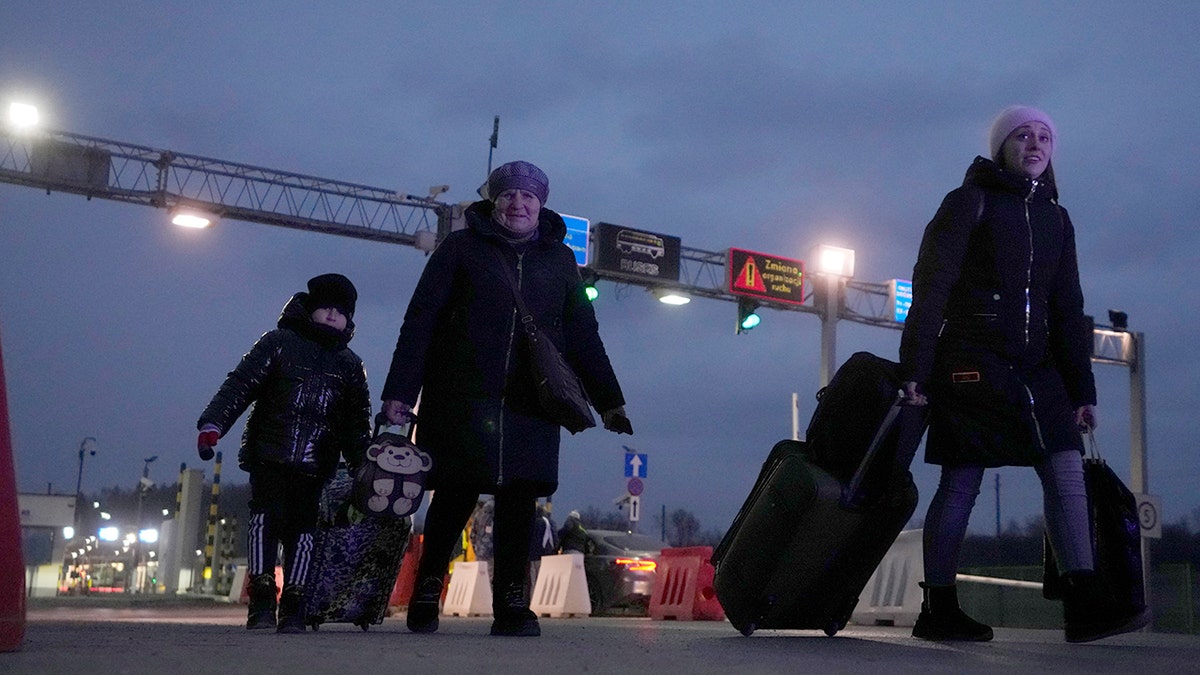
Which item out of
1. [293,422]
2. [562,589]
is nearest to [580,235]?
[562,589]

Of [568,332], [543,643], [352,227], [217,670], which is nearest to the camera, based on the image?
[217,670]

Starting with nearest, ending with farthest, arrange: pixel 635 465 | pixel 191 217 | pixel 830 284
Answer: pixel 191 217 → pixel 635 465 → pixel 830 284

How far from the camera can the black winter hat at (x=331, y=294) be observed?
636 cm

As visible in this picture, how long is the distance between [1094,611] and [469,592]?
40.3 feet

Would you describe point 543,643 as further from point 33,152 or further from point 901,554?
point 33,152

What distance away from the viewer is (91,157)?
23.6 m

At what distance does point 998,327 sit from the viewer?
5.21m

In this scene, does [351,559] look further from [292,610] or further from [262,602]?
[292,610]

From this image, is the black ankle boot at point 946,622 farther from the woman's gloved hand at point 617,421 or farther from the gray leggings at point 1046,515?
the woman's gloved hand at point 617,421

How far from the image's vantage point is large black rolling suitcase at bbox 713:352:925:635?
5.05 meters

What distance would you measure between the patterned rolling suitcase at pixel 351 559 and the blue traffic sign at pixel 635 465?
61.4 ft

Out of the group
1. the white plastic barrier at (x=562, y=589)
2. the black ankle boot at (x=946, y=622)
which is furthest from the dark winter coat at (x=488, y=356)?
the white plastic barrier at (x=562, y=589)

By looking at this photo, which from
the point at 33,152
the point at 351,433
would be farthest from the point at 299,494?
the point at 33,152

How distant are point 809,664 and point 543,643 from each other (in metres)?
1.27
